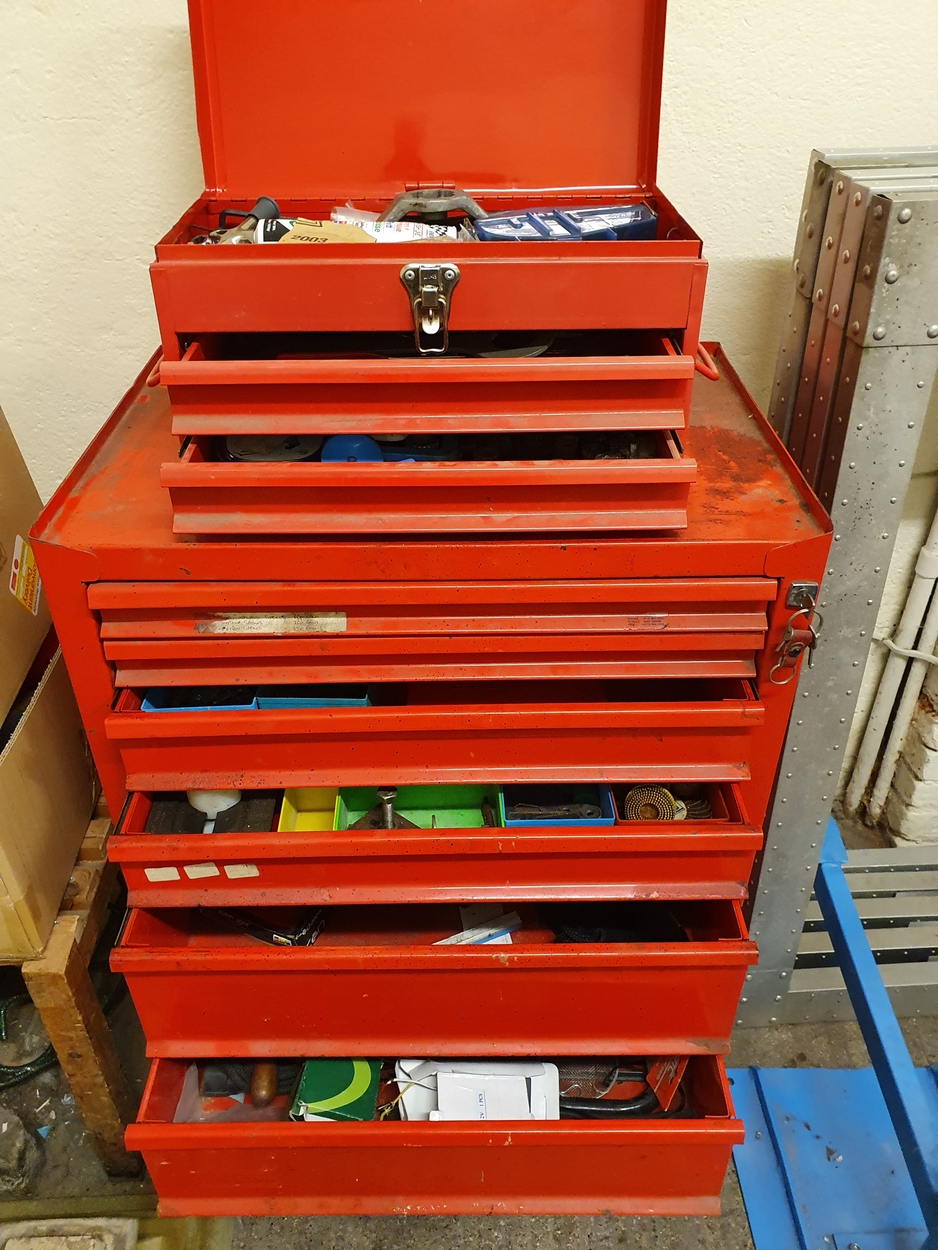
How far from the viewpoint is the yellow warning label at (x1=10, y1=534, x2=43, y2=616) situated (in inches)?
51.3

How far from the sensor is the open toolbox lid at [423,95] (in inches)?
45.0

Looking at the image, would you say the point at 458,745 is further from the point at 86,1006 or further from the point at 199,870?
the point at 86,1006

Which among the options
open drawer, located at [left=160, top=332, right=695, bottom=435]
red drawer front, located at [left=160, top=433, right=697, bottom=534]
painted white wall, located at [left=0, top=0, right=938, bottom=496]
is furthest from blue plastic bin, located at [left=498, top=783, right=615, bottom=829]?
painted white wall, located at [left=0, top=0, right=938, bottom=496]

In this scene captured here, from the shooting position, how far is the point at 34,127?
4.31ft

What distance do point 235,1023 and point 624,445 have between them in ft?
3.00

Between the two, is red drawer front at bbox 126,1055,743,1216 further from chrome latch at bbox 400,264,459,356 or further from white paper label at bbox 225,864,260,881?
chrome latch at bbox 400,264,459,356

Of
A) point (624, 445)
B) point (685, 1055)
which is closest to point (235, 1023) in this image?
point (685, 1055)

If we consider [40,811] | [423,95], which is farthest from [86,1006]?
[423,95]

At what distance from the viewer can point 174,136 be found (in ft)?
4.40

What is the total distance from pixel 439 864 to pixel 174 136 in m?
1.12

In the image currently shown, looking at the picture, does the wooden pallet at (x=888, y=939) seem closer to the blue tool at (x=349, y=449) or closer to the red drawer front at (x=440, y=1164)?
the red drawer front at (x=440, y=1164)

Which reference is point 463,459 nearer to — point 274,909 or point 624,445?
point 624,445

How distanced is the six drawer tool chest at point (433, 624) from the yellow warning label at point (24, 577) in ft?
0.84

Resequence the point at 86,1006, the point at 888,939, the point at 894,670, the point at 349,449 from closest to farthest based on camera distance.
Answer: the point at 349,449 → the point at 86,1006 → the point at 888,939 → the point at 894,670
